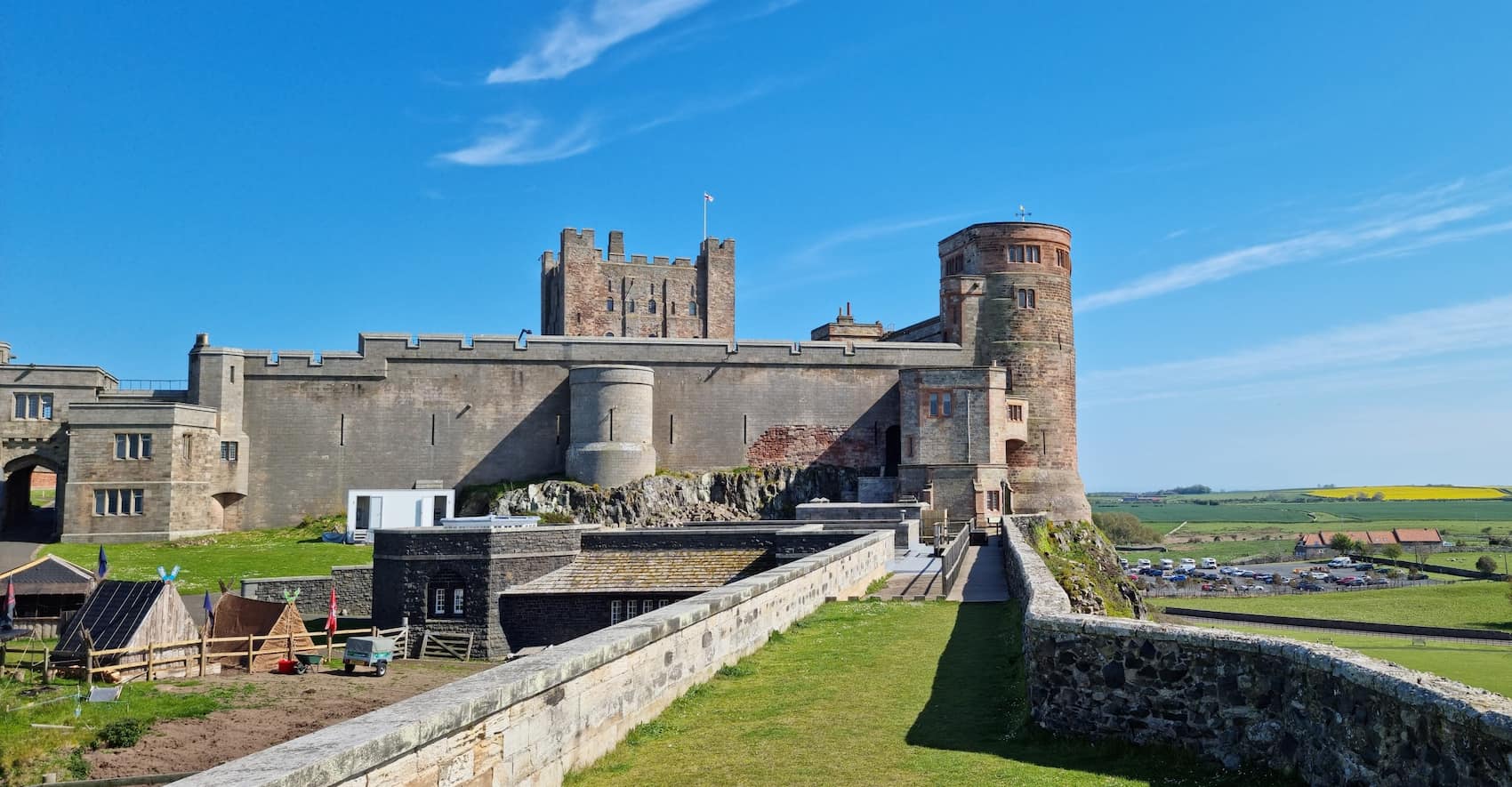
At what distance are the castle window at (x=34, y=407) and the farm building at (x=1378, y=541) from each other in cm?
11248

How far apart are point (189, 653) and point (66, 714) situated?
19.9 feet

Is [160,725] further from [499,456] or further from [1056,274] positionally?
[1056,274]

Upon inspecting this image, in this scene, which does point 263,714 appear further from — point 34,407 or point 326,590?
point 34,407

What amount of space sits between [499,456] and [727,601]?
1508 inches

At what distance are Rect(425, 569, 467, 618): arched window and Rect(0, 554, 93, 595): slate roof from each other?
27.6 ft

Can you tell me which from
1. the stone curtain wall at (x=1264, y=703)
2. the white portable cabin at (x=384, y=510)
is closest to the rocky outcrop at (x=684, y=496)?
the white portable cabin at (x=384, y=510)

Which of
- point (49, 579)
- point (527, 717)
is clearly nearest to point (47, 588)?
point (49, 579)

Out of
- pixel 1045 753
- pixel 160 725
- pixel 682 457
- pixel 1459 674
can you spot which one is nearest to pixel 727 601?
pixel 1045 753

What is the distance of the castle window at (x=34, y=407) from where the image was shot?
41.9 meters

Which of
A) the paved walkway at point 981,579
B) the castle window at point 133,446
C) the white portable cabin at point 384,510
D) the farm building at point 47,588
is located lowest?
the farm building at point 47,588

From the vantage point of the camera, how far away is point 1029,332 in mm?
47844

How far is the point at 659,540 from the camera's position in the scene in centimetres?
2750

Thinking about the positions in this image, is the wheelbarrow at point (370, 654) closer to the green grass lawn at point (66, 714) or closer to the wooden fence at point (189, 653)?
the wooden fence at point (189, 653)

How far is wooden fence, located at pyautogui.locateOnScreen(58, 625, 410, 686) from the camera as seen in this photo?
22.9 meters
